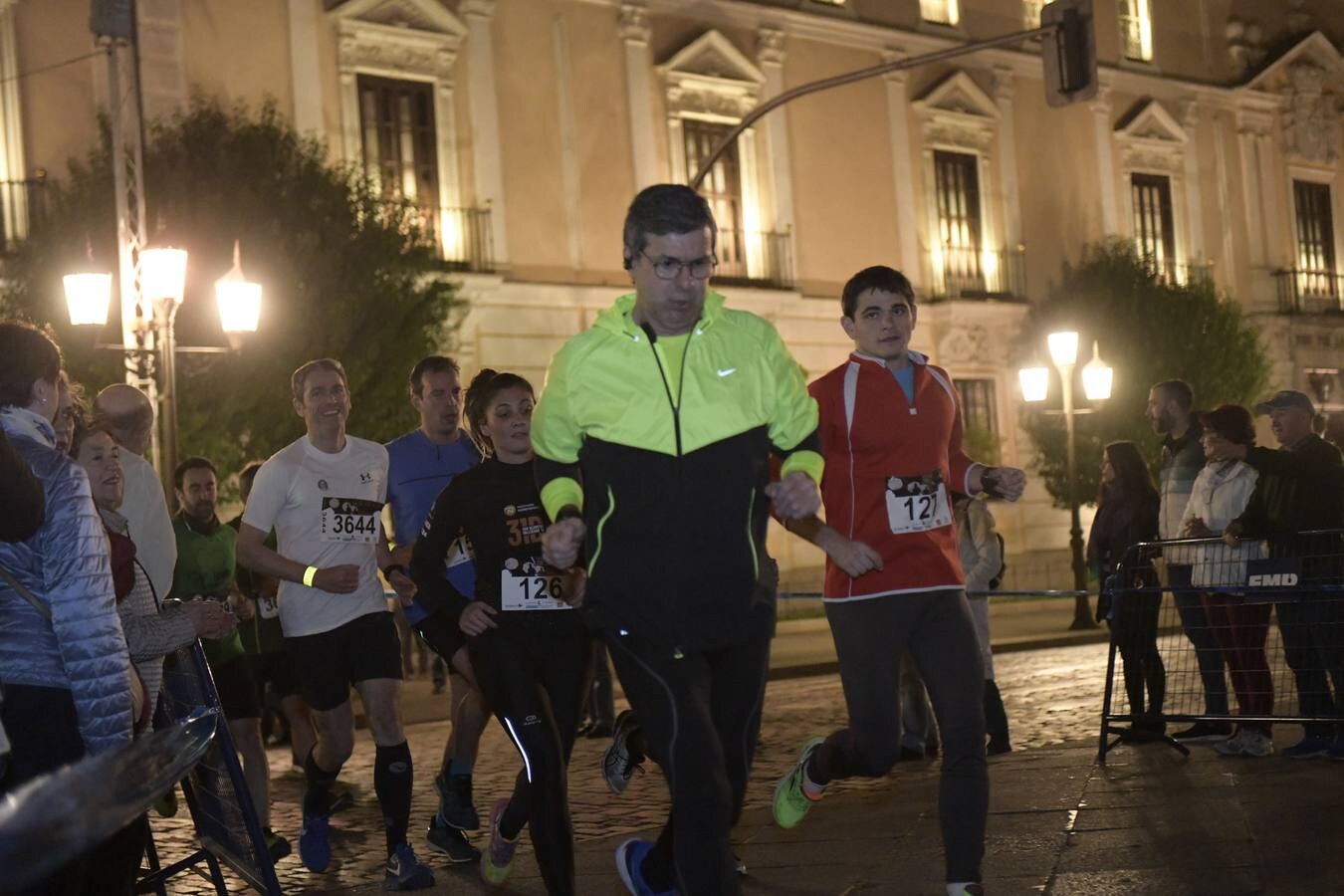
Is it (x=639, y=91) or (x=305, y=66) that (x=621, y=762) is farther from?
(x=639, y=91)

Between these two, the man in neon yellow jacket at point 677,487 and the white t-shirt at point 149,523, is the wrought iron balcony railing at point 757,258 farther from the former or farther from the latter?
the man in neon yellow jacket at point 677,487

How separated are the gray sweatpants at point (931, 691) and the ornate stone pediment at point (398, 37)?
2038 centimetres

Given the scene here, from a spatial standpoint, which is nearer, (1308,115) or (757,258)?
(757,258)

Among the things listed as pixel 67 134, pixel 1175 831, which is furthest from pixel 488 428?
pixel 67 134

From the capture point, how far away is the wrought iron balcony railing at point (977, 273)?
3216 centimetres

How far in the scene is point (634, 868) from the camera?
18.0 ft

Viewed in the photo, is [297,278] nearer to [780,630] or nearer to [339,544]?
[780,630]

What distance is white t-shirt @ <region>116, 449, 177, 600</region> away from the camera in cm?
719

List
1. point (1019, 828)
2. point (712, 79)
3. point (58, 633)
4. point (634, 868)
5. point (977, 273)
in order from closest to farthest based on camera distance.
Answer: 1. point (58, 633)
2. point (634, 868)
3. point (1019, 828)
4. point (712, 79)
5. point (977, 273)

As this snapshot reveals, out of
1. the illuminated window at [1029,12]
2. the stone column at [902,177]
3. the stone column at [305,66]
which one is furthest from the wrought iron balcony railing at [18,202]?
the illuminated window at [1029,12]

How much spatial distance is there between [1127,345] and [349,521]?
27009 mm

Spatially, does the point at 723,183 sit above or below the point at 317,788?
above

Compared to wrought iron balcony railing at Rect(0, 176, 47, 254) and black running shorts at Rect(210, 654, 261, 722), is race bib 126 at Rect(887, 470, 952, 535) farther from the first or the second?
wrought iron balcony railing at Rect(0, 176, 47, 254)

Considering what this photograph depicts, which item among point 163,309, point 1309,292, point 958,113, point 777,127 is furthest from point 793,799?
point 1309,292
